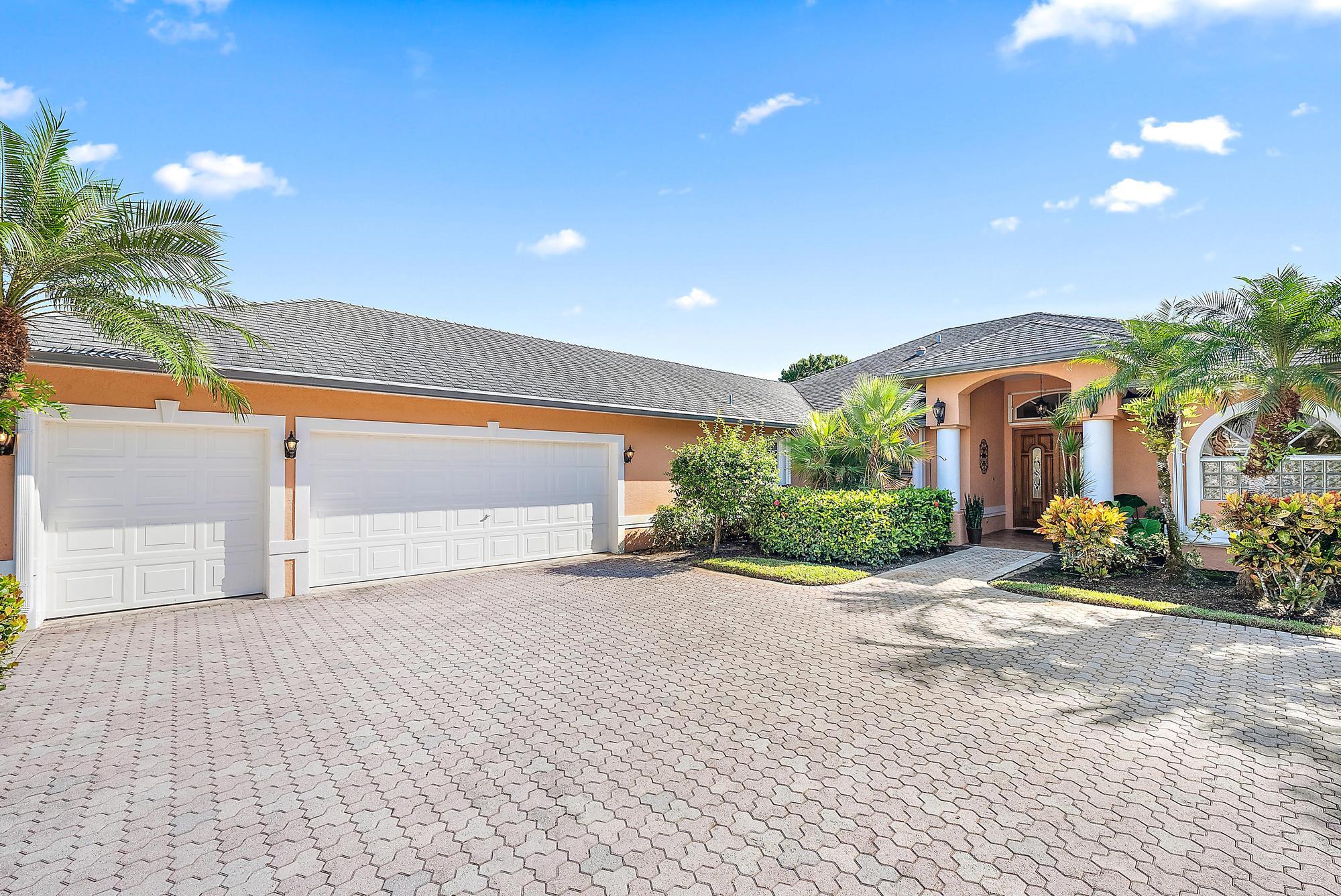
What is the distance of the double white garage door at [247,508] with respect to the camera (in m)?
7.44

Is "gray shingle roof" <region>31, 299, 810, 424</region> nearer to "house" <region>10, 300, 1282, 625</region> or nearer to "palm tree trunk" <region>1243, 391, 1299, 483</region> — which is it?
"house" <region>10, 300, 1282, 625</region>

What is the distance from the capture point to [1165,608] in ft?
25.5

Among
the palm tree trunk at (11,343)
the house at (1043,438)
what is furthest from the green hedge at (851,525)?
the palm tree trunk at (11,343)

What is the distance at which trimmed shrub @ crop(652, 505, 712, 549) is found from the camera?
42.4 ft

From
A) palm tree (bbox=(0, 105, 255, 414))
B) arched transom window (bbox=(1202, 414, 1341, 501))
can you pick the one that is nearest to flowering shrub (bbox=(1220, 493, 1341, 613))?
arched transom window (bbox=(1202, 414, 1341, 501))

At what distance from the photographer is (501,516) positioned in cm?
1127

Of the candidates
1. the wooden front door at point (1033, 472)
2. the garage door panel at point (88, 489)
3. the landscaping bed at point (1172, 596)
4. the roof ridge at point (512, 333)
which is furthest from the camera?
the wooden front door at point (1033, 472)

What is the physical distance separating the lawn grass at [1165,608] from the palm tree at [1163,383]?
1.65m

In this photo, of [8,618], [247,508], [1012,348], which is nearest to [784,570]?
→ [1012,348]

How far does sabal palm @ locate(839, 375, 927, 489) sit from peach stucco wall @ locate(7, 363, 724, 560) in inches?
148

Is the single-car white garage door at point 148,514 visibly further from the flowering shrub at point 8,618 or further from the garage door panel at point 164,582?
the flowering shrub at point 8,618

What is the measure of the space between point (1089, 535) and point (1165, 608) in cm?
188

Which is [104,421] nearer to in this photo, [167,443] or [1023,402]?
[167,443]

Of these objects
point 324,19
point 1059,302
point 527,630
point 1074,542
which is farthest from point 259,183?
point 1059,302
